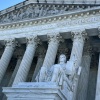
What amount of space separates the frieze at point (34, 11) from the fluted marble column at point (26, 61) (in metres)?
3.06

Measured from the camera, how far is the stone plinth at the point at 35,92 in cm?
827

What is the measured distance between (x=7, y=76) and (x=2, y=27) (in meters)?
6.69

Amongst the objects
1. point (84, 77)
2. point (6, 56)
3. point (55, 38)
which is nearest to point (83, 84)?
point (84, 77)

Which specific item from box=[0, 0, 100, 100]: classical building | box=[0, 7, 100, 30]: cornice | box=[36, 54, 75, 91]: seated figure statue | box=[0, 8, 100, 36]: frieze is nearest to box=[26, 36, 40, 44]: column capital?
box=[0, 0, 100, 100]: classical building

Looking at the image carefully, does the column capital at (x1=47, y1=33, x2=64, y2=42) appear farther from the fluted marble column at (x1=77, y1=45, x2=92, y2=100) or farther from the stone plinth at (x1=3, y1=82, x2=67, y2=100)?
the stone plinth at (x1=3, y1=82, x2=67, y2=100)

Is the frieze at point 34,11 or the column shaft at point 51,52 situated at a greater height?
the frieze at point 34,11

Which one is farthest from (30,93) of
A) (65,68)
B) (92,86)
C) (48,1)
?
(48,1)

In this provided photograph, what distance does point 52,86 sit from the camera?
848 cm

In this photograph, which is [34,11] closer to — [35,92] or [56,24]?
[56,24]

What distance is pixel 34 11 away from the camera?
27.2 meters

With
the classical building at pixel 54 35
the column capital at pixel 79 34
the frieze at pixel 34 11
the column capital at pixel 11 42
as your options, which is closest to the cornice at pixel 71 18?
the classical building at pixel 54 35

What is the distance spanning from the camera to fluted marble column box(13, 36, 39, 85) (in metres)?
21.9

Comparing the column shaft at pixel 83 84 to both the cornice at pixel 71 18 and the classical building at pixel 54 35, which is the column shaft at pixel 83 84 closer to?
the classical building at pixel 54 35

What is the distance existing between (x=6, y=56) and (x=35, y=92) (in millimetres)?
16629
